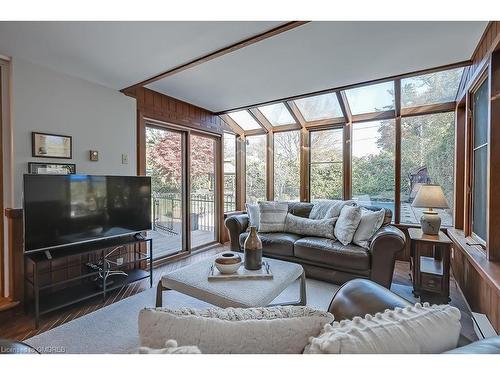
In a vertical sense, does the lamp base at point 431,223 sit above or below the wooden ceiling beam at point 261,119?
below

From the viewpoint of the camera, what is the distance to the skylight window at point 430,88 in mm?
3184

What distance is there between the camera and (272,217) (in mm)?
3684

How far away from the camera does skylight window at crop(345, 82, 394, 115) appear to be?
3566mm

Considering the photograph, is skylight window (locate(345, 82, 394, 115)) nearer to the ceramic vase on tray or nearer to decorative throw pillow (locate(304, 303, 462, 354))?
the ceramic vase on tray

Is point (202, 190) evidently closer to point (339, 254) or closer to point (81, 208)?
point (81, 208)

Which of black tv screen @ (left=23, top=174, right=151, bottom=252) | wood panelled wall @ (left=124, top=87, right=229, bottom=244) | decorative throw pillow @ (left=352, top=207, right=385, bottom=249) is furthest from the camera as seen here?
wood panelled wall @ (left=124, top=87, right=229, bottom=244)

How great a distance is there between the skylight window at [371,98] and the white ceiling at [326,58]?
28.5 inches

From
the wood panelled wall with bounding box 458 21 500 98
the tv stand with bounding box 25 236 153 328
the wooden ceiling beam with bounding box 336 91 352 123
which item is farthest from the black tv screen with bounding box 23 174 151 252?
the wood panelled wall with bounding box 458 21 500 98

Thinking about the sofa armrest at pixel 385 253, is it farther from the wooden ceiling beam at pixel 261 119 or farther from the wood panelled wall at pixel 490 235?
the wooden ceiling beam at pixel 261 119

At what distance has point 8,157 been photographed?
7.68ft

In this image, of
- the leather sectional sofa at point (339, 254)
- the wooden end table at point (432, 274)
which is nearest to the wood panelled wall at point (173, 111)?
the leather sectional sofa at point (339, 254)

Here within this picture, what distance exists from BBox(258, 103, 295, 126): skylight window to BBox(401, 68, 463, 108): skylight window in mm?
1772
